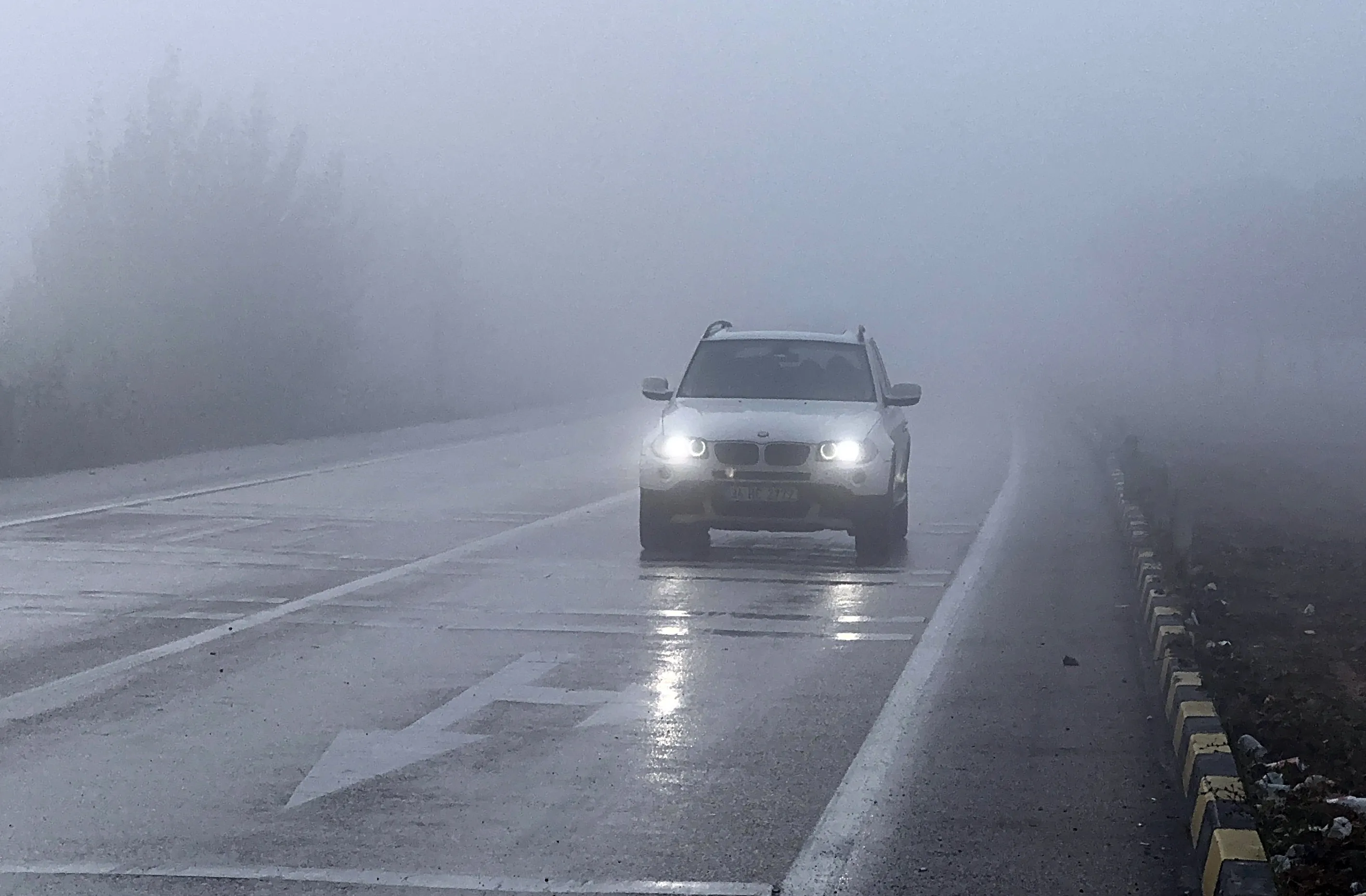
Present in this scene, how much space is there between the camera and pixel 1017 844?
19.7ft

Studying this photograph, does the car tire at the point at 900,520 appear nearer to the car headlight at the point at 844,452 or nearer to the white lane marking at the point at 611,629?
the car headlight at the point at 844,452

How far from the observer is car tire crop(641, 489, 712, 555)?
46.5 feet

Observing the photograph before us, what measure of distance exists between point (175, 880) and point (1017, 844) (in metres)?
2.87

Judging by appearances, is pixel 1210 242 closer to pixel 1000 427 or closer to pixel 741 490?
pixel 1000 427

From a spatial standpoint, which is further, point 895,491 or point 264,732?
point 895,491

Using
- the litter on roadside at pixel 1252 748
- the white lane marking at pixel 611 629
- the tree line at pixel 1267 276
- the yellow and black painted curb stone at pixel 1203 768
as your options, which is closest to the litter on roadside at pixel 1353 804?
the yellow and black painted curb stone at pixel 1203 768

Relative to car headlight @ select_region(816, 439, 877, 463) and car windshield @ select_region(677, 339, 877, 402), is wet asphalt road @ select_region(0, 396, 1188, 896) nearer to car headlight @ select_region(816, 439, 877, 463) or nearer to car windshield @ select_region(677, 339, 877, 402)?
car headlight @ select_region(816, 439, 877, 463)

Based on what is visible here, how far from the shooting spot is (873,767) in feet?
23.3

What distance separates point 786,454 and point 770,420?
379 mm

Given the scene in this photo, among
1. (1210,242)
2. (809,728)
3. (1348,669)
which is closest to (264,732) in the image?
(809,728)

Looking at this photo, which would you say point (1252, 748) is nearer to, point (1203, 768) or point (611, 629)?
point (1203, 768)

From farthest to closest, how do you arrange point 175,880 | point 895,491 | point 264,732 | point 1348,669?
point 895,491, point 1348,669, point 264,732, point 175,880

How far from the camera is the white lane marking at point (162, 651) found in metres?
7.95

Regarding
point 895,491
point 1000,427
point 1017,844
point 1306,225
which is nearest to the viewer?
point 1017,844
